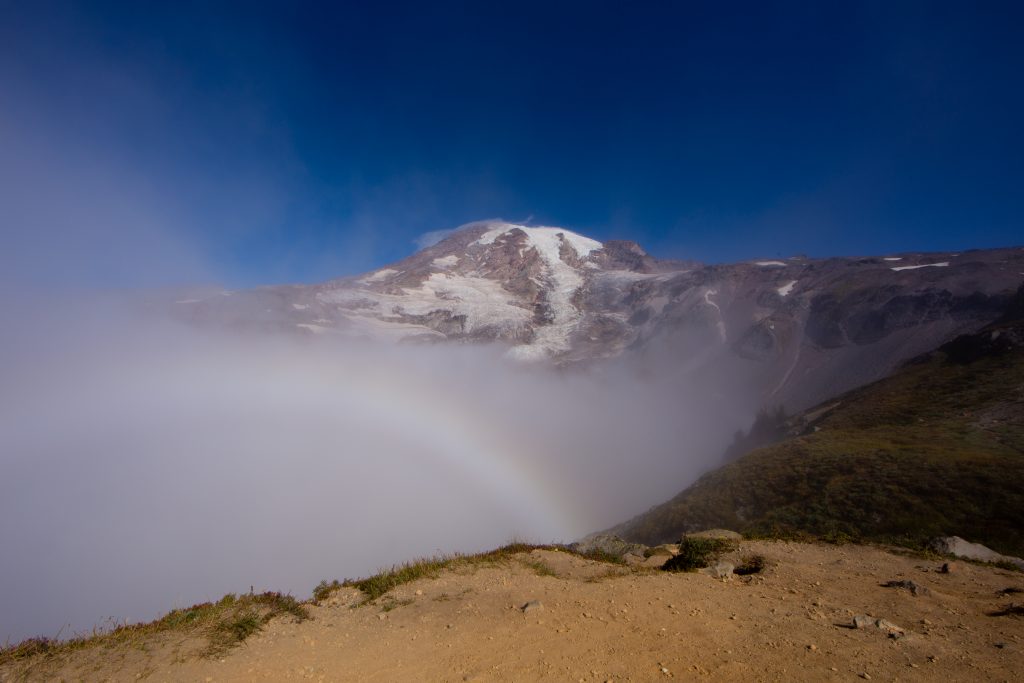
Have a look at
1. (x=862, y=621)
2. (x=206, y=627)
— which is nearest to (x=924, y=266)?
(x=862, y=621)

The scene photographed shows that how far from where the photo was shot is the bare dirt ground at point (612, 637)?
7.72 meters

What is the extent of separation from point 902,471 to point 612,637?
3519 centimetres

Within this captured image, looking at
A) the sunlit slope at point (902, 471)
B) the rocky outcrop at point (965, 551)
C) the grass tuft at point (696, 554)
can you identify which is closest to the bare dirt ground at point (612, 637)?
the grass tuft at point (696, 554)

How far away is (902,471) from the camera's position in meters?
32.9

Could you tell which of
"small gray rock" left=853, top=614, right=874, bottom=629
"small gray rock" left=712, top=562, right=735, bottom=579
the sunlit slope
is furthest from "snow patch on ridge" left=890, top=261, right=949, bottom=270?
"small gray rock" left=853, top=614, right=874, bottom=629

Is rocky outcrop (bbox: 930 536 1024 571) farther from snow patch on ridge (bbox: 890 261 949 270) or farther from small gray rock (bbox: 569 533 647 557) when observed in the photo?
snow patch on ridge (bbox: 890 261 949 270)

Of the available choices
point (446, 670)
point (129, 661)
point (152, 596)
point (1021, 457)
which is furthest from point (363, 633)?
point (152, 596)

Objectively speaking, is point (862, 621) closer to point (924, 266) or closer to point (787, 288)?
point (924, 266)

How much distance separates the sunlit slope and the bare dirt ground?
1022 centimetres

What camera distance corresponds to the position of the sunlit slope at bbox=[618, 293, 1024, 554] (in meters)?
26.9

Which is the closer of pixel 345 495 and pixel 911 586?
pixel 911 586

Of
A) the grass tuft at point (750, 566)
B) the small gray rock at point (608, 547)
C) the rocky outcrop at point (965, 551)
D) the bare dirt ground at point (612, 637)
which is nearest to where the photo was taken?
the bare dirt ground at point (612, 637)

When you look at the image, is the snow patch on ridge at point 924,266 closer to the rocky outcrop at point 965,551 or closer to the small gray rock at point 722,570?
the rocky outcrop at point 965,551

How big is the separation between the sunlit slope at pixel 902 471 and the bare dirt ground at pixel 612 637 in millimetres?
10215
